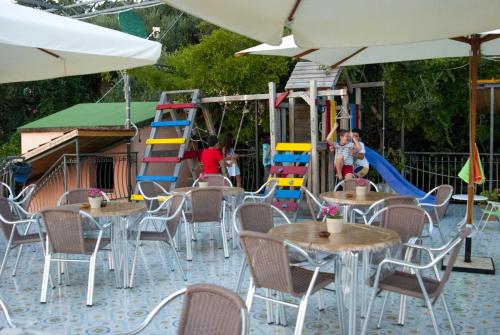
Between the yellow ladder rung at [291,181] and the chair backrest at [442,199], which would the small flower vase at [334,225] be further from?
the yellow ladder rung at [291,181]

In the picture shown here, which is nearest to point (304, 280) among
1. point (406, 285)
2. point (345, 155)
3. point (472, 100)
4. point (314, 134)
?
point (406, 285)

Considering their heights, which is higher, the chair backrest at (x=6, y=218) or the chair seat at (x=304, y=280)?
the chair backrest at (x=6, y=218)

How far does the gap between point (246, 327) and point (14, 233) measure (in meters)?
4.10

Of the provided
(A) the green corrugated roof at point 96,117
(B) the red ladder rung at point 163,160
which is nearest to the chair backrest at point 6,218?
(B) the red ladder rung at point 163,160

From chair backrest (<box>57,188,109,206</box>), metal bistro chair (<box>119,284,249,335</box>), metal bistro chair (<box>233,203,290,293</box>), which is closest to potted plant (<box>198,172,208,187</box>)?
chair backrest (<box>57,188,109,206</box>)

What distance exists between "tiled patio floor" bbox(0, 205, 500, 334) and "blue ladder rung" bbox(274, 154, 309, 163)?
343 cm

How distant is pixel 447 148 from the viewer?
1279cm

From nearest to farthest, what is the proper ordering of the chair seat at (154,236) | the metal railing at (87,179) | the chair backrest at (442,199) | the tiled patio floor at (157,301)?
1. the tiled patio floor at (157,301)
2. the chair seat at (154,236)
3. the chair backrest at (442,199)
4. the metal railing at (87,179)

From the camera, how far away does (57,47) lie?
452 centimetres

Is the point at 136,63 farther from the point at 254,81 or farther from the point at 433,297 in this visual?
the point at 254,81

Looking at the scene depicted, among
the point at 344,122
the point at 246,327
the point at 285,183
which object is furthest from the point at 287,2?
the point at 344,122

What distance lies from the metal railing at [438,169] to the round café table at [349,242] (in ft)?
26.6

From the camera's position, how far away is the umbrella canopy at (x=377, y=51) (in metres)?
6.42

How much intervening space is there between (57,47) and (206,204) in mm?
2628
